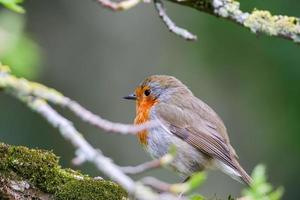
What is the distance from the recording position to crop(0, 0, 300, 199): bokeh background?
26.0 feet

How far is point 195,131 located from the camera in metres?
5.77

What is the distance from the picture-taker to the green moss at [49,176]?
375cm

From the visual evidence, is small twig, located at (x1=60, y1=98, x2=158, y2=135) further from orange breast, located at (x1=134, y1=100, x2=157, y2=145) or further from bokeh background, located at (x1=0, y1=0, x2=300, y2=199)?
bokeh background, located at (x1=0, y1=0, x2=300, y2=199)

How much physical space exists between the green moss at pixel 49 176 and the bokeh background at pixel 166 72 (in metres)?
3.46

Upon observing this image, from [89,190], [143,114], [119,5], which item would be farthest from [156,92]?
[119,5]

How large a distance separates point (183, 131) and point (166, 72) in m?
3.77

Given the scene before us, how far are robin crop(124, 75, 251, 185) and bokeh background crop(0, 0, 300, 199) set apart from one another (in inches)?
54.7

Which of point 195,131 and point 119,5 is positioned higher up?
point 195,131

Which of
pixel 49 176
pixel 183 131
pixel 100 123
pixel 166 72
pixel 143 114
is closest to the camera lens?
pixel 100 123

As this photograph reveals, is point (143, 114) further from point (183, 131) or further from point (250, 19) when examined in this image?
point (250, 19)

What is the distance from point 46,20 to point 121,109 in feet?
5.14

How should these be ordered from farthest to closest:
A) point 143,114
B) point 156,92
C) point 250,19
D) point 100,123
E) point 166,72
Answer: point 166,72
point 156,92
point 143,114
point 250,19
point 100,123

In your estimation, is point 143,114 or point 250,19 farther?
point 143,114

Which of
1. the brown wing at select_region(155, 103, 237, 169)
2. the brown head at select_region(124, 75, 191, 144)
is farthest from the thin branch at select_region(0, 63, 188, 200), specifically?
the brown head at select_region(124, 75, 191, 144)
